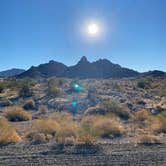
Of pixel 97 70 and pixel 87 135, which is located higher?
pixel 97 70

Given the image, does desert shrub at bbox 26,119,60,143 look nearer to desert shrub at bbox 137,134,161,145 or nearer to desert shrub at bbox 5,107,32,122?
desert shrub at bbox 137,134,161,145

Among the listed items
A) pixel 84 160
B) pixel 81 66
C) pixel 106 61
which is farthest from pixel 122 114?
pixel 106 61

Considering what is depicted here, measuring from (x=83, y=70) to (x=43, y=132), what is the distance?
4465 inches

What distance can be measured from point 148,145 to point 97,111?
12.7 meters

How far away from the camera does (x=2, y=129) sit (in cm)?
1911

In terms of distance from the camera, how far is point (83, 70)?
133m

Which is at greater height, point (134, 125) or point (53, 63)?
point (53, 63)

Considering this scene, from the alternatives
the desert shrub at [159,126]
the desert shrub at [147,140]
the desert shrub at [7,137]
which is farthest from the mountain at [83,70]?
the desert shrub at [147,140]

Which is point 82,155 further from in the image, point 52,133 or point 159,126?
point 159,126

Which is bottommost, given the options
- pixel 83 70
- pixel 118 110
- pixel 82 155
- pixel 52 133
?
pixel 82 155

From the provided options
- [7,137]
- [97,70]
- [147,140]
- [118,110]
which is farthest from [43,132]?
[97,70]

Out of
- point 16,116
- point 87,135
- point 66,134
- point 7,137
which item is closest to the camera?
point 87,135

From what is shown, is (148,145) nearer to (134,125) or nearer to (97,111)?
(134,125)

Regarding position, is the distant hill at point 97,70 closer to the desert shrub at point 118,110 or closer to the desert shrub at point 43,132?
the desert shrub at point 118,110
